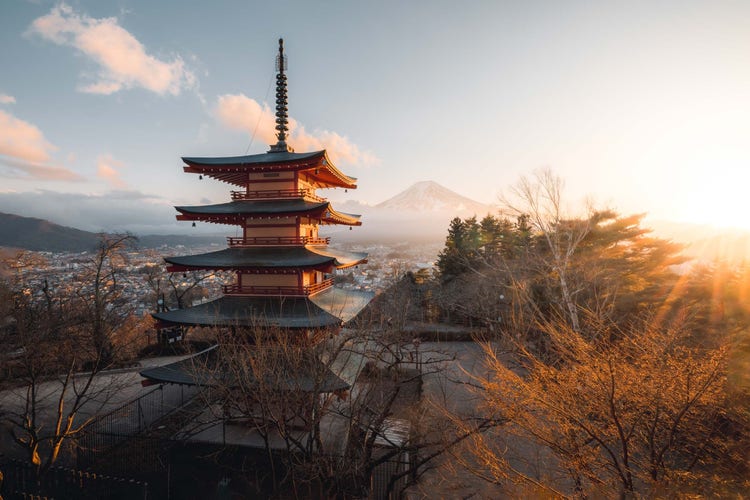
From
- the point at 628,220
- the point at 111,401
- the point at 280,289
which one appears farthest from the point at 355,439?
the point at 628,220

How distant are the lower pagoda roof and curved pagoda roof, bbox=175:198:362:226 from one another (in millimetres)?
3229

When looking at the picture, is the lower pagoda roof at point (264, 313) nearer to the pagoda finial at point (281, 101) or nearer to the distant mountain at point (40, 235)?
the pagoda finial at point (281, 101)

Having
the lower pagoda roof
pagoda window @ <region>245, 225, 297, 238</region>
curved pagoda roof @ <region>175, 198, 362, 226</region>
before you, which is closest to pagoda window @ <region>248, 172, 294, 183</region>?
curved pagoda roof @ <region>175, 198, 362, 226</region>

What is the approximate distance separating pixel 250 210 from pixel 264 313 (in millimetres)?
3978

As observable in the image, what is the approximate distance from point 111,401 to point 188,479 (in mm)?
8165

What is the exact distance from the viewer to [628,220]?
2267 cm

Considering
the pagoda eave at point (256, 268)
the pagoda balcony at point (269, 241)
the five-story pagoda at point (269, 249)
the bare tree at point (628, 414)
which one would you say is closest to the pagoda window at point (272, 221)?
the five-story pagoda at point (269, 249)

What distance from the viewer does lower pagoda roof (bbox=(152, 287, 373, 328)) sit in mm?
10336

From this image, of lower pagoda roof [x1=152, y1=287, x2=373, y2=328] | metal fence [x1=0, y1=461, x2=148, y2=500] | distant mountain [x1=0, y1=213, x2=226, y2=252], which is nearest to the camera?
metal fence [x1=0, y1=461, x2=148, y2=500]

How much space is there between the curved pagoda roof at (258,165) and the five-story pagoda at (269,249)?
0.03m

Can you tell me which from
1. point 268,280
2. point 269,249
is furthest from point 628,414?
point 269,249

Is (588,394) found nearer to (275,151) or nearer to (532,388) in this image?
(532,388)

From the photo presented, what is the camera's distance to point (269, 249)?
41.0ft

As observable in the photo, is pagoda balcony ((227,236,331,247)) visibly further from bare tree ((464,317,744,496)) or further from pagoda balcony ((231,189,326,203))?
bare tree ((464,317,744,496))
